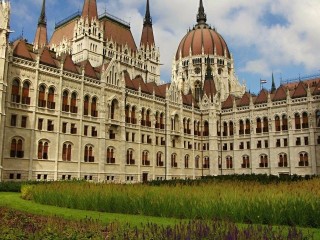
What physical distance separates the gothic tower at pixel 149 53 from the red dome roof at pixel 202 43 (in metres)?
16.7

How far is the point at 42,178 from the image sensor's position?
1641 inches

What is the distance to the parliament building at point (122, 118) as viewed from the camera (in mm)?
41469

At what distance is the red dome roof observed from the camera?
94.6 meters

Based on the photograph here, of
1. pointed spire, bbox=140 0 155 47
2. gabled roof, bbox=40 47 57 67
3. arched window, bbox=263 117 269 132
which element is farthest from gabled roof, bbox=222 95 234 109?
gabled roof, bbox=40 47 57 67

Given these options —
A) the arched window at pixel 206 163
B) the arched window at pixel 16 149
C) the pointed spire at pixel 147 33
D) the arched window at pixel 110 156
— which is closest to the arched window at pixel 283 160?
the arched window at pixel 206 163

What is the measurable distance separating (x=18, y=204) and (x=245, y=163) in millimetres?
51565

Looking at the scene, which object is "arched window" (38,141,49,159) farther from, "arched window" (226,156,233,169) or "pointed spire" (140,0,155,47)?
"pointed spire" (140,0,155,47)

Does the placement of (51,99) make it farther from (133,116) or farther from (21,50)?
(133,116)

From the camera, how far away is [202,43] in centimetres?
9500

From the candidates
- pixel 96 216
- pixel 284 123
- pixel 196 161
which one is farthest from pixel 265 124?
pixel 96 216

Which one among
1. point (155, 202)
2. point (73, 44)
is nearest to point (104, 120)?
point (73, 44)

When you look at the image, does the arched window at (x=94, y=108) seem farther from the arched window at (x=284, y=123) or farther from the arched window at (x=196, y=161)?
the arched window at (x=284, y=123)

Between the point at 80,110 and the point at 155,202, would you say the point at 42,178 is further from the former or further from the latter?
the point at 155,202

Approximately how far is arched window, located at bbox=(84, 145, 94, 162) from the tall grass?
89.8ft
